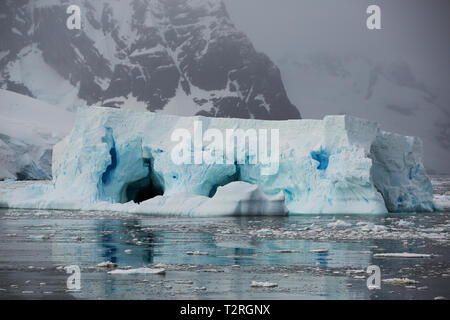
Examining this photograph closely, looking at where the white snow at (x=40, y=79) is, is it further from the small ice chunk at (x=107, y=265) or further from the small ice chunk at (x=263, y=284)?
the small ice chunk at (x=263, y=284)

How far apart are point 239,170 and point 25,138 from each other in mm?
32373

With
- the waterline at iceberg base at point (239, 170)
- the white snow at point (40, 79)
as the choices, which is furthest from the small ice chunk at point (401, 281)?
the white snow at point (40, 79)

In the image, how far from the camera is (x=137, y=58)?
108250 mm

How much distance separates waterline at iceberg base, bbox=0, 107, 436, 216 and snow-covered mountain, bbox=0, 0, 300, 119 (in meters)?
83.2

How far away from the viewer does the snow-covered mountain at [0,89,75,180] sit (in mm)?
42906

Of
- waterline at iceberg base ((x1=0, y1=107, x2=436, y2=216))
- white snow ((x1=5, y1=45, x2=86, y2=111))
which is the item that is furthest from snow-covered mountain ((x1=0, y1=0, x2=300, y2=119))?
waterline at iceberg base ((x1=0, y1=107, x2=436, y2=216))

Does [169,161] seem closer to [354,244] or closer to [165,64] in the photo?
[354,244]

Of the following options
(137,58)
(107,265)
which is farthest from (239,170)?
(137,58)

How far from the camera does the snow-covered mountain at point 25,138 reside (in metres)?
42.9

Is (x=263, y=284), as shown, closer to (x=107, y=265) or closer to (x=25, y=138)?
(x=107, y=265)

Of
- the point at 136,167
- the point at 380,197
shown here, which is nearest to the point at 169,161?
the point at 136,167

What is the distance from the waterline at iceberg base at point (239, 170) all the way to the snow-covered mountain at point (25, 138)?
22.3 m

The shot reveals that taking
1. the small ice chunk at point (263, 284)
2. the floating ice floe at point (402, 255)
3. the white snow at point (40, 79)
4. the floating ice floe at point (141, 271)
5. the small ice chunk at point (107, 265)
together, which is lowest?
the floating ice floe at point (402, 255)

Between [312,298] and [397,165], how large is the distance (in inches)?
580
